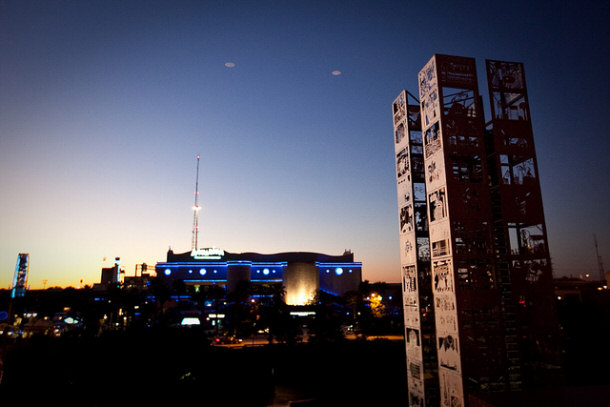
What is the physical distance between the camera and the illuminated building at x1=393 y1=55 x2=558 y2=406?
20.8 m

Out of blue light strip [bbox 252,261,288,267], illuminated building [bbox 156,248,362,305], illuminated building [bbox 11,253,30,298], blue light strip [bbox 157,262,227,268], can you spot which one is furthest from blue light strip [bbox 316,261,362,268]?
illuminated building [bbox 11,253,30,298]

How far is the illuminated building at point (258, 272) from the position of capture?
104 meters

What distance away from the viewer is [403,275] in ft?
88.8

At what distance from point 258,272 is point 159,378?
264 feet

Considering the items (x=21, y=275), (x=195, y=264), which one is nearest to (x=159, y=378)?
(x=195, y=264)

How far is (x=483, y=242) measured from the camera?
870 inches

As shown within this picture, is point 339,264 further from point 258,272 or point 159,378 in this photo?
point 159,378

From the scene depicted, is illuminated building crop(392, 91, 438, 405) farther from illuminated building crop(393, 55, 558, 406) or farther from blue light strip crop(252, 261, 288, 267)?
blue light strip crop(252, 261, 288, 267)

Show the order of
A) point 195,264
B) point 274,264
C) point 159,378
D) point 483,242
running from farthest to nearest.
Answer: point 274,264 → point 195,264 → point 159,378 → point 483,242

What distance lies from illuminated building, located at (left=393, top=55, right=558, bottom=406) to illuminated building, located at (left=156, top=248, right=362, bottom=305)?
81288mm

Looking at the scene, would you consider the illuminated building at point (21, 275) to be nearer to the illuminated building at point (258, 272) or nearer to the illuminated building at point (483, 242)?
the illuminated building at point (258, 272)

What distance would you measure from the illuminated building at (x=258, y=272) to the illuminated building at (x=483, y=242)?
81.3m

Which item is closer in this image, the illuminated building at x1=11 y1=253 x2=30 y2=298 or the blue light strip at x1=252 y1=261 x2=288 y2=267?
the blue light strip at x1=252 y1=261 x2=288 y2=267

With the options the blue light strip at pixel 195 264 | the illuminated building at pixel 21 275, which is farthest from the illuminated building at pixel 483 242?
the illuminated building at pixel 21 275
